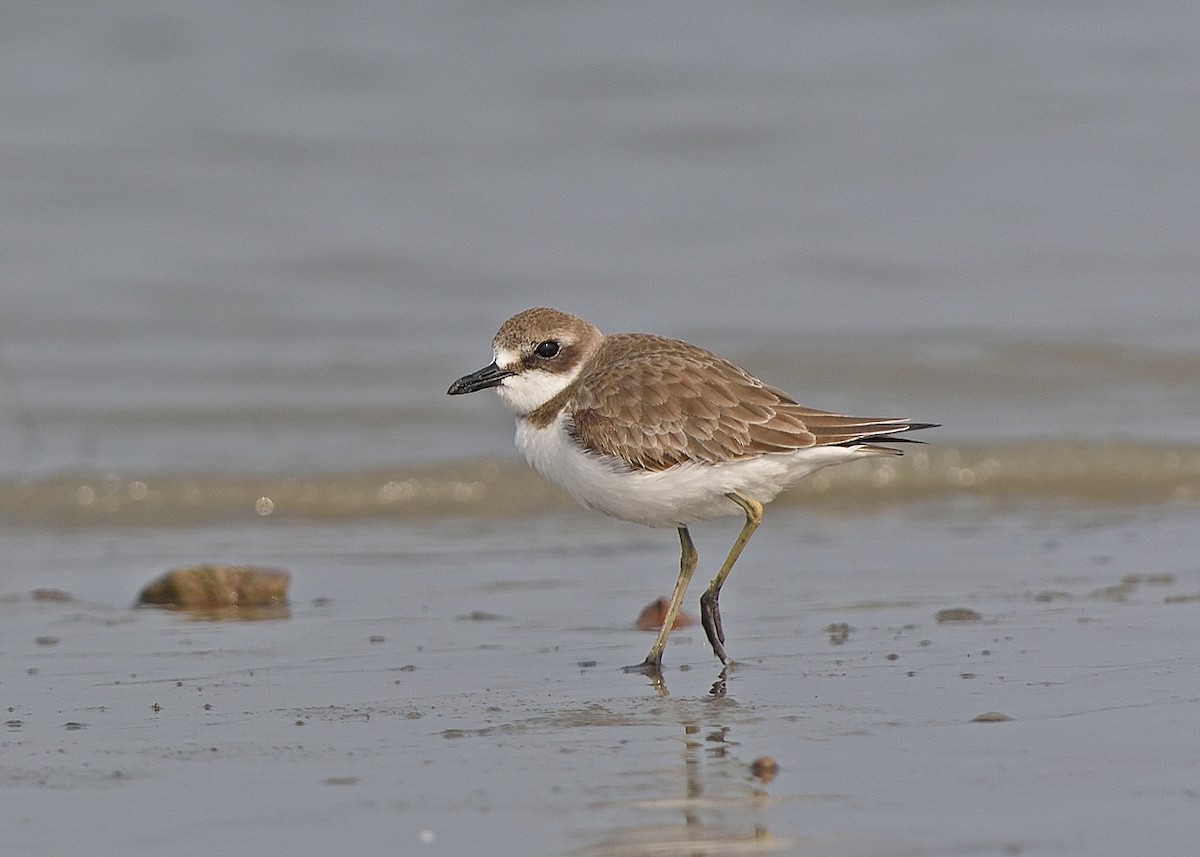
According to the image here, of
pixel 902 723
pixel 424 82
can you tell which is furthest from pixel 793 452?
pixel 424 82

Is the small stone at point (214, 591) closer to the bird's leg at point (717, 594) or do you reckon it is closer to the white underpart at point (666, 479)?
the white underpart at point (666, 479)

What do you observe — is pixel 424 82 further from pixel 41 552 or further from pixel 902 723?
pixel 902 723

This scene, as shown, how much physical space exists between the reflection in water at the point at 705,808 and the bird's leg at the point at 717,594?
0.89 meters

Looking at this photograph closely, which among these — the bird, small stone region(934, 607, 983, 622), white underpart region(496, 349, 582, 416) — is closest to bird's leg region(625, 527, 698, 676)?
the bird

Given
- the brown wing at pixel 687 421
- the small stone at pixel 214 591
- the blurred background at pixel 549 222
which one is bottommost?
the small stone at pixel 214 591

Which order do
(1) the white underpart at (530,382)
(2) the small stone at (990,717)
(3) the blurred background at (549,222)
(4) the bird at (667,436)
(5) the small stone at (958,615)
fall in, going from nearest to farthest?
(2) the small stone at (990,717) < (4) the bird at (667,436) < (1) the white underpart at (530,382) < (5) the small stone at (958,615) < (3) the blurred background at (549,222)

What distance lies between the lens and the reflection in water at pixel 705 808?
3.66 m

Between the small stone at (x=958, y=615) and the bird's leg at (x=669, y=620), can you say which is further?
the small stone at (x=958, y=615)

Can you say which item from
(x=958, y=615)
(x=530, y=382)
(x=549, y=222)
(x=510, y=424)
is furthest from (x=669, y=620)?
(x=549, y=222)

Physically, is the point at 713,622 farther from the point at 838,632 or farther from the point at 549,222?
the point at 549,222

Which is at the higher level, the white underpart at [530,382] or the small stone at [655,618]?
the white underpart at [530,382]

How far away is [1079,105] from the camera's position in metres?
17.2

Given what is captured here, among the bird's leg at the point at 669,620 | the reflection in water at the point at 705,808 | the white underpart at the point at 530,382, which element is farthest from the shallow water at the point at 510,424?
the white underpart at the point at 530,382

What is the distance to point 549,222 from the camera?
14.8 metres
